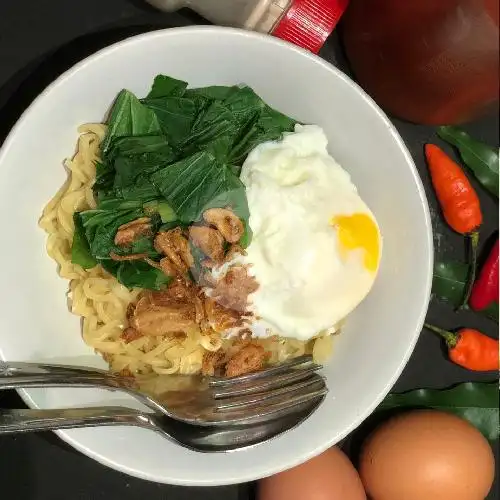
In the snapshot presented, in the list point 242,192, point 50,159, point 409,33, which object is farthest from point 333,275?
point 50,159

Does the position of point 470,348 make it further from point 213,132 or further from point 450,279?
point 213,132

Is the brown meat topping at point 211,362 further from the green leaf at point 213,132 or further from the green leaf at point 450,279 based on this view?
the green leaf at point 450,279

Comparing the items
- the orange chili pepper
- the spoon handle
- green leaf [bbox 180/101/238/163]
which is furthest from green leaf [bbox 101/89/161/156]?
the orange chili pepper

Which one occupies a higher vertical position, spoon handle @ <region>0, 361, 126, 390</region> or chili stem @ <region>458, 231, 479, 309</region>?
chili stem @ <region>458, 231, 479, 309</region>

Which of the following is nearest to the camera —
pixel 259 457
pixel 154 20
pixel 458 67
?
pixel 458 67

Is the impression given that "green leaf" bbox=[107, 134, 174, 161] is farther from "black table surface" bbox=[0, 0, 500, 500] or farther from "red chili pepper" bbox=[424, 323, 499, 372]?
"red chili pepper" bbox=[424, 323, 499, 372]

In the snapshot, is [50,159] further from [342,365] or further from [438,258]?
[438,258]
